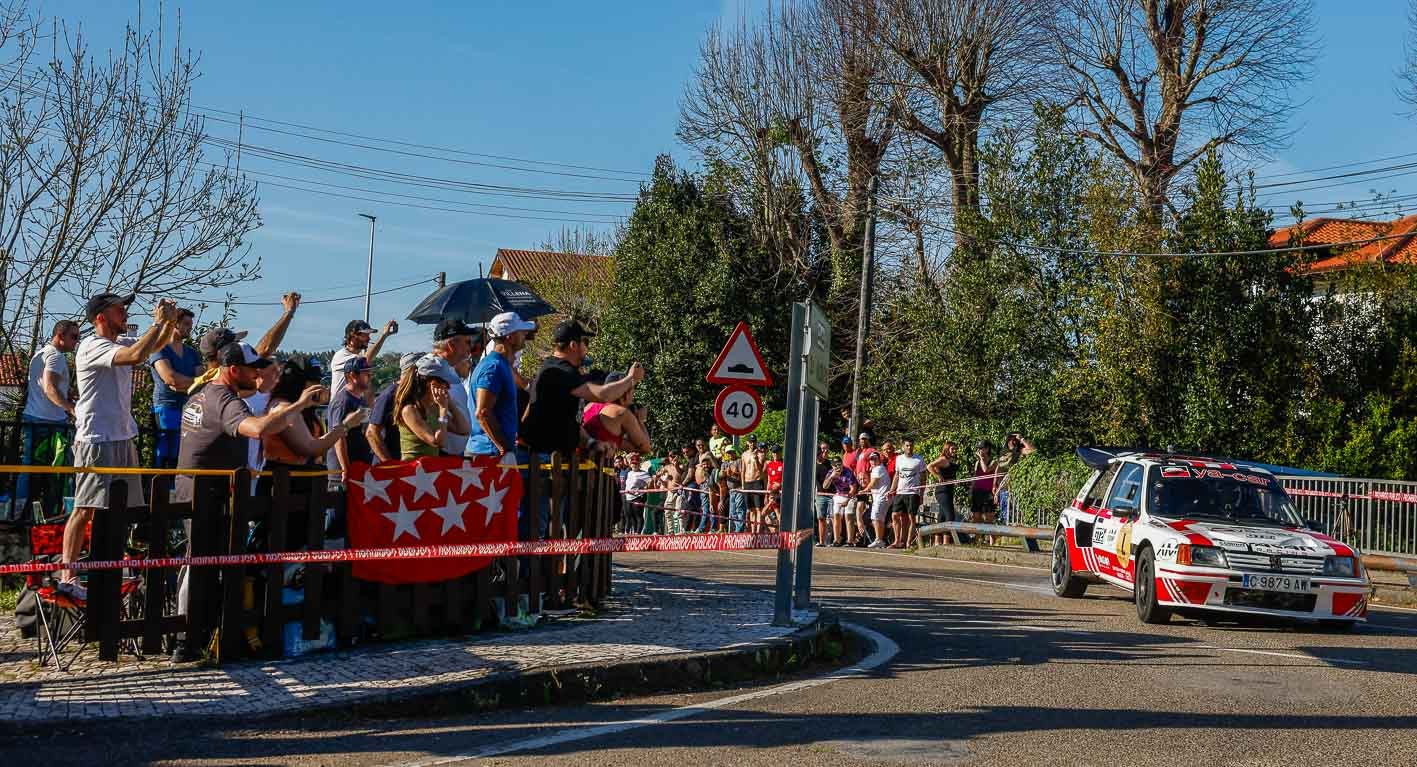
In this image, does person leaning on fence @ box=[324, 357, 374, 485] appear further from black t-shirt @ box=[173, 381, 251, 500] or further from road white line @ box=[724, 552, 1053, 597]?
road white line @ box=[724, 552, 1053, 597]

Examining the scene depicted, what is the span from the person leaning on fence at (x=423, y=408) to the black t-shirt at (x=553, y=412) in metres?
1.04

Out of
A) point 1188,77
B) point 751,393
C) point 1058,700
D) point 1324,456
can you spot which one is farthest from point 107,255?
point 1188,77

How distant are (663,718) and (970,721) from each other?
5.19ft

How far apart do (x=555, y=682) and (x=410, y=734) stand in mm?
1145

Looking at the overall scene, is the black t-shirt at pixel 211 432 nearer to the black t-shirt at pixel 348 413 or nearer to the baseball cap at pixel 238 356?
the baseball cap at pixel 238 356

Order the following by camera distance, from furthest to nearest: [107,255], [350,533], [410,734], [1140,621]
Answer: [107,255] → [1140,621] → [350,533] → [410,734]

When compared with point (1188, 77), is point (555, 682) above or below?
below

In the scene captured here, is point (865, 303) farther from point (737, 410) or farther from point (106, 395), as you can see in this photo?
point (106, 395)

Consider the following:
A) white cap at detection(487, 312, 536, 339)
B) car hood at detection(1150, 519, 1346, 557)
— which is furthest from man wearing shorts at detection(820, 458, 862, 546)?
white cap at detection(487, 312, 536, 339)

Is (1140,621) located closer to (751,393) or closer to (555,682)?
(751,393)

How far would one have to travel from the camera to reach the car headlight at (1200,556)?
1164 cm

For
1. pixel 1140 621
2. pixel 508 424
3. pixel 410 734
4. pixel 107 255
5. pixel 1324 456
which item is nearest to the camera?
pixel 410 734

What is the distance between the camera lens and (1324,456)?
26.3 m

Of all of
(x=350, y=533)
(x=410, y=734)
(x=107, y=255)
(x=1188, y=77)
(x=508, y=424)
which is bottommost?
(x=410, y=734)
